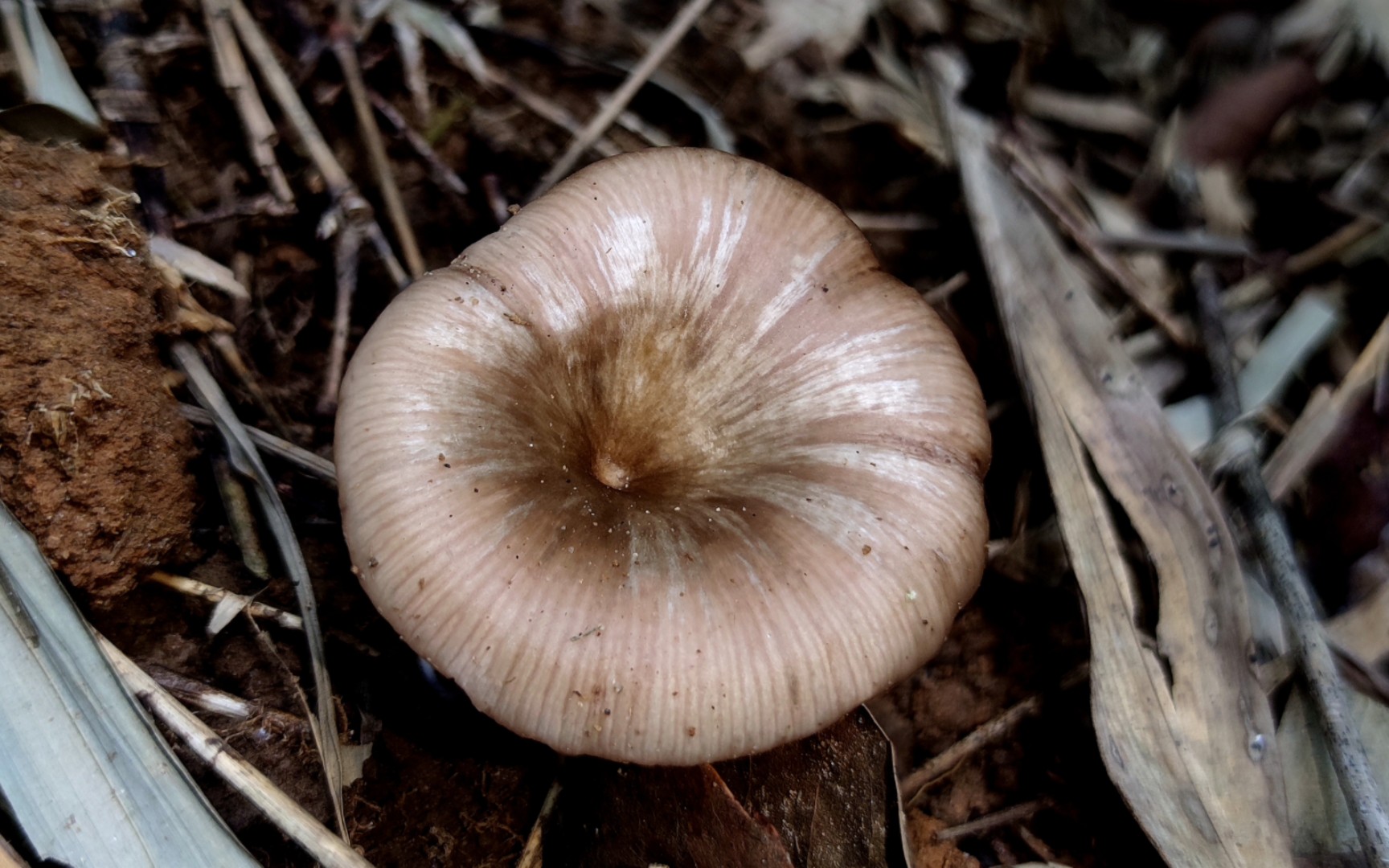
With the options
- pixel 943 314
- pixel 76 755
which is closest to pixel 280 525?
pixel 76 755

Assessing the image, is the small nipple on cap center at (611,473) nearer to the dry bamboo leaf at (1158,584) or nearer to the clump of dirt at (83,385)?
the clump of dirt at (83,385)

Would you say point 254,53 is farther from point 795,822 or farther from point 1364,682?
point 1364,682

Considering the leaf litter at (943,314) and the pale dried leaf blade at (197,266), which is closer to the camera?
the leaf litter at (943,314)

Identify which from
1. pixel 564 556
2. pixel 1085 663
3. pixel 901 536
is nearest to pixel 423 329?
pixel 564 556

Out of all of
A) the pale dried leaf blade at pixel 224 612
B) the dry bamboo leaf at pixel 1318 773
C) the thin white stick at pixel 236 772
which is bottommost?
the thin white stick at pixel 236 772

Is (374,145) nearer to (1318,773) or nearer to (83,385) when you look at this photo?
(83,385)

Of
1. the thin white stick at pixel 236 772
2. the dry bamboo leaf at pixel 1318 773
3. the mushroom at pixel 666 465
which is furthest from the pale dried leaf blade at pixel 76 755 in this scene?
the dry bamboo leaf at pixel 1318 773

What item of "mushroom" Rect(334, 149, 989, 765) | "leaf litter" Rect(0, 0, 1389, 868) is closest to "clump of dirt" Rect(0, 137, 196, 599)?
"leaf litter" Rect(0, 0, 1389, 868)
